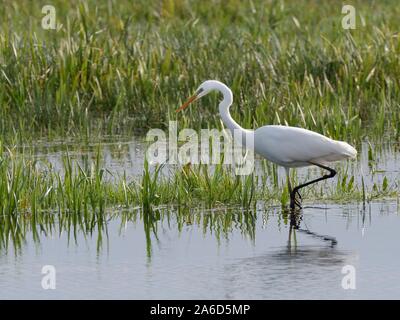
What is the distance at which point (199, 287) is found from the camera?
7332mm

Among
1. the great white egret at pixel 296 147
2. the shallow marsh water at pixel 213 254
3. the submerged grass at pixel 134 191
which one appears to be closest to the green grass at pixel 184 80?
the great white egret at pixel 296 147

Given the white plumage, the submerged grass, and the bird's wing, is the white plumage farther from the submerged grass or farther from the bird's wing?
the submerged grass

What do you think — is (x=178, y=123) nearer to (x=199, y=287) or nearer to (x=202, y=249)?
(x=202, y=249)

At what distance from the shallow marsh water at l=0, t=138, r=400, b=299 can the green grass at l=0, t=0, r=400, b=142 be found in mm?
2707

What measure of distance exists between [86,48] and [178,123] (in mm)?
1442

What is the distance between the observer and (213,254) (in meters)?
8.16

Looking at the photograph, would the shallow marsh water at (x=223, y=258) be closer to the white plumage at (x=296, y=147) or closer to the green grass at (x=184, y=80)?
the white plumage at (x=296, y=147)

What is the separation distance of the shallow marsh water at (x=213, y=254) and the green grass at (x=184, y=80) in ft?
8.88

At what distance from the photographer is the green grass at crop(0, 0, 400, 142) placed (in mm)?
12484

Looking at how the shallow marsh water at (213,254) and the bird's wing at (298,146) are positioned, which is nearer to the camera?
the shallow marsh water at (213,254)

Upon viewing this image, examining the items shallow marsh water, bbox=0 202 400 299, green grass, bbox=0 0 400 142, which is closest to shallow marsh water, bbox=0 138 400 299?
shallow marsh water, bbox=0 202 400 299

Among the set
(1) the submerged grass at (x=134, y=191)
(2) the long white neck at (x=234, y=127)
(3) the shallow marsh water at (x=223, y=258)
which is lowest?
(3) the shallow marsh water at (x=223, y=258)

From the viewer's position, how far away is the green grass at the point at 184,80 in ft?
41.0
